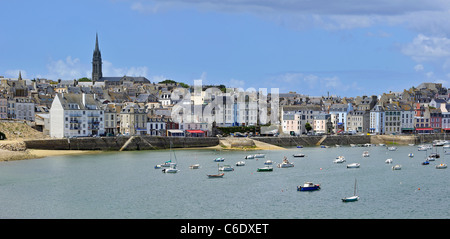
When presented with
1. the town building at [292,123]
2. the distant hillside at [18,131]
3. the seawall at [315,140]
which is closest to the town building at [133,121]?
the distant hillside at [18,131]

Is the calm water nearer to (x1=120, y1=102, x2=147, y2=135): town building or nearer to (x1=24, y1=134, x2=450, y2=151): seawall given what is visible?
(x1=24, y1=134, x2=450, y2=151): seawall

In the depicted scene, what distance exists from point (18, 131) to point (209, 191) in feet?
149

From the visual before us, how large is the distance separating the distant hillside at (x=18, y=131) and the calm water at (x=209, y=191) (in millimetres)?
13005

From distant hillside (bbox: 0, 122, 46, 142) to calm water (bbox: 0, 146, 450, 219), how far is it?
13.0 metres

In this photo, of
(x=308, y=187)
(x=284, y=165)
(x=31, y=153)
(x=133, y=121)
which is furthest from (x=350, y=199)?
(x=133, y=121)

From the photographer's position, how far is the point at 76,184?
51750mm

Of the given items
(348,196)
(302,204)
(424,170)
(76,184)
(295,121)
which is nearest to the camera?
(302,204)

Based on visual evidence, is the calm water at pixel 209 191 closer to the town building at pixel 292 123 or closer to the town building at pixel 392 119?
the town building at pixel 292 123

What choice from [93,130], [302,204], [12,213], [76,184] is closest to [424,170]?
[302,204]

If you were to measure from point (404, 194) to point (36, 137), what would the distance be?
5402 cm

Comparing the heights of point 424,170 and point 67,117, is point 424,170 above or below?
below

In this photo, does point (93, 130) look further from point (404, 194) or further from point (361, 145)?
point (404, 194)

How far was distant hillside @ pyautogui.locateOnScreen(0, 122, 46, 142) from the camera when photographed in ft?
272

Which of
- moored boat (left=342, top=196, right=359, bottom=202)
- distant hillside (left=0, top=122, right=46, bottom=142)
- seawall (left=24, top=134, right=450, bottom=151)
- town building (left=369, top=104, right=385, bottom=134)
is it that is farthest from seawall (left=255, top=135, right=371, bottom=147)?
moored boat (left=342, top=196, right=359, bottom=202)
